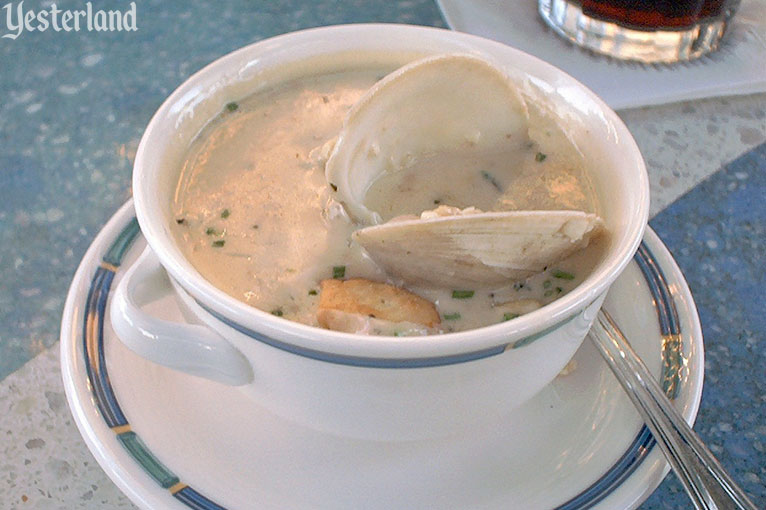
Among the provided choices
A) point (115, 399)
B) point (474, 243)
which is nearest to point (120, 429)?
point (115, 399)

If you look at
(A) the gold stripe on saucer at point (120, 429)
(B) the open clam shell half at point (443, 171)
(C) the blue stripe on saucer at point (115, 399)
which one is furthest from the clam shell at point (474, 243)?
(A) the gold stripe on saucer at point (120, 429)

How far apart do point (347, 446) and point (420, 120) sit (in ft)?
1.19

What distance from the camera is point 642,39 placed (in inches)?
55.9

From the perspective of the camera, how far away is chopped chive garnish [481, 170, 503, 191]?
0.86 metres

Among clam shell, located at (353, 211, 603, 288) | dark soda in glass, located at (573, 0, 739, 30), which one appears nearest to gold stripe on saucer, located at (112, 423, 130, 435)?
clam shell, located at (353, 211, 603, 288)

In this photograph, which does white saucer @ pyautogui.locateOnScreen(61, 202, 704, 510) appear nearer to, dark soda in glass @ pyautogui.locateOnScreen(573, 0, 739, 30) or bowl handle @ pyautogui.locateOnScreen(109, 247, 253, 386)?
bowl handle @ pyautogui.locateOnScreen(109, 247, 253, 386)

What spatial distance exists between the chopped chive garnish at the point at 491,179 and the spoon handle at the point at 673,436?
194mm

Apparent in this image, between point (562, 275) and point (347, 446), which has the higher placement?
point (562, 275)

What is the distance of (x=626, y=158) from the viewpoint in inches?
31.2

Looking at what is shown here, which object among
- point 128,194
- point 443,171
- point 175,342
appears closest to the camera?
point 175,342

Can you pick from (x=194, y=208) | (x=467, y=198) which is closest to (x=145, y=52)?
(x=194, y=208)

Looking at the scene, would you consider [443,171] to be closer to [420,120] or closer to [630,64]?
[420,120]

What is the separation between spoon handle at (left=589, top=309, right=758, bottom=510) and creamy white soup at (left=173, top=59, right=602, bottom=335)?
0.10 metres

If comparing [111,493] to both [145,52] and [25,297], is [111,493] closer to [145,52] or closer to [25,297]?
[25,297]
